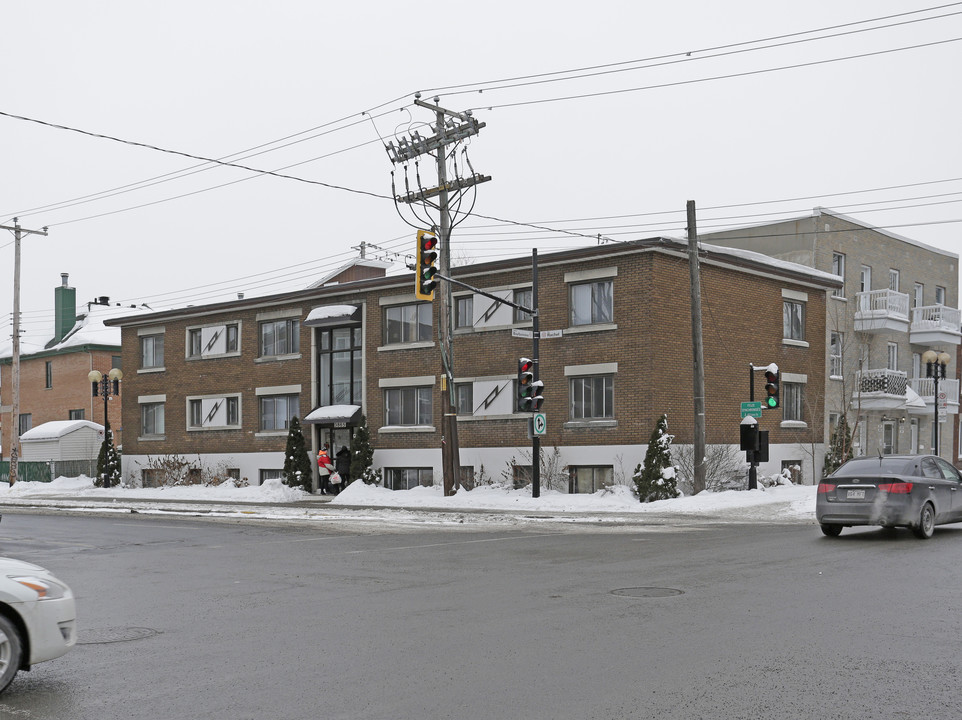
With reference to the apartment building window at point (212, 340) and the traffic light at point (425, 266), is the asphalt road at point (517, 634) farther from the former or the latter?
the apartment building window at point (212, 340)

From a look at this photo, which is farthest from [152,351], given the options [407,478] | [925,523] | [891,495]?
[925,523]

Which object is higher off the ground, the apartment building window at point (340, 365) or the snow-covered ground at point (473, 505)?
the apartment building window at point (340, 365)

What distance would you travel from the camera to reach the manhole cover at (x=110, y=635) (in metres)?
9.23

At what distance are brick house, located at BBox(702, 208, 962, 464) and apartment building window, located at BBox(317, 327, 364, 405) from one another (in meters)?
17.2

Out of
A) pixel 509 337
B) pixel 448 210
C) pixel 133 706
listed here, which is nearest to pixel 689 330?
pixel 509 337

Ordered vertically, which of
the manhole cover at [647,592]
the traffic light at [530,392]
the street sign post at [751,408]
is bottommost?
the manhole cover at [647,592]

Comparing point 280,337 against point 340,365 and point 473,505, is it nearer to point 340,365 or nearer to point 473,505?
point 340,365

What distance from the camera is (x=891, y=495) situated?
1698 centimetres

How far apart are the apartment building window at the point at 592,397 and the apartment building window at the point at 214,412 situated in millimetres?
16044

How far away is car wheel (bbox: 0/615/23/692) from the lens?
23.2ft

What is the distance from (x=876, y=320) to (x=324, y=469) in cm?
2232

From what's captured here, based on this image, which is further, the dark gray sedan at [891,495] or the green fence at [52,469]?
the green fence at [52,469]

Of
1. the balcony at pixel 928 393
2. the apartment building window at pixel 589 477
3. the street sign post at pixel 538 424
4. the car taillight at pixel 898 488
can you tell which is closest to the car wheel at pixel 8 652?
the car taillight at pixel 898 488

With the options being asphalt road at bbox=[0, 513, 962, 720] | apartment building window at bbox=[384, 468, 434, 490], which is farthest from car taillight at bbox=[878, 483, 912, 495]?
apartment building window at bbox=[384, 468, 434, 490]
